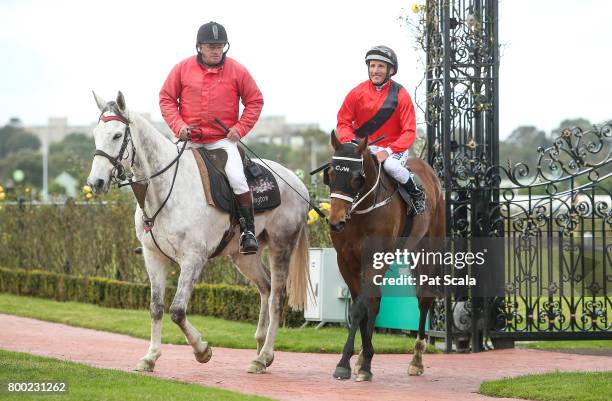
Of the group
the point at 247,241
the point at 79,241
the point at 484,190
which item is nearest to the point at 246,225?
the point at 247,241

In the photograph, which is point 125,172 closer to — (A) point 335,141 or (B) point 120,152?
(B) point 120,152

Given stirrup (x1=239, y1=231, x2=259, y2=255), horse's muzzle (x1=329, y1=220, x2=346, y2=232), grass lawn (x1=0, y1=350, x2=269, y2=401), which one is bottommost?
grass lawn (x1=0, y1=350, x2=269, y2=401)

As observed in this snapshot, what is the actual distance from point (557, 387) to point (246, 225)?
9.69 feet

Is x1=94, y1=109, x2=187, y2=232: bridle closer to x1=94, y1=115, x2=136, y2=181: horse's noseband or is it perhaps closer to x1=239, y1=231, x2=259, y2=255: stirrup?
x1=94, y1=115, x2=136, y2=181: horse's noseband

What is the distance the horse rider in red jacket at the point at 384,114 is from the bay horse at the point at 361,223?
0.24 meters

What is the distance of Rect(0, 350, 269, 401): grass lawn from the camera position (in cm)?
702

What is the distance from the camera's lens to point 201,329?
13.0 metres

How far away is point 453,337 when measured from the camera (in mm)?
11211

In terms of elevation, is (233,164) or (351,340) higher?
(233,164)

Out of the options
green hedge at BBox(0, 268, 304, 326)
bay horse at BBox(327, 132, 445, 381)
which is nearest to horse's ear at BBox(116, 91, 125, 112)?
bay horse at BBox(327, 132, 445, 381)

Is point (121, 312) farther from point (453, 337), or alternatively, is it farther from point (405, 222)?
point (405, 222)

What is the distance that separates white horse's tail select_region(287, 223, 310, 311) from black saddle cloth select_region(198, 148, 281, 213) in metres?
0.60

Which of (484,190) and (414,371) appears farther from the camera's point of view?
(484,190)

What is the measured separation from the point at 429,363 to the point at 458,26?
3600 millimetres
